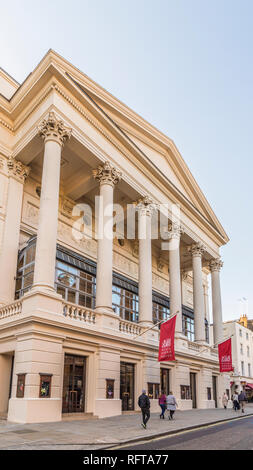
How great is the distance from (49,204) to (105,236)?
4029 millimetres

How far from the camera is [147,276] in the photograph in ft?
76.6

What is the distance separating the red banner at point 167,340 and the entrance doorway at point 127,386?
91.7 inches

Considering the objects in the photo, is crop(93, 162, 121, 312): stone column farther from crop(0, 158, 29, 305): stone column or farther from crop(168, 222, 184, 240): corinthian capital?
crop(168, 222, 184, 240): corinthian capital

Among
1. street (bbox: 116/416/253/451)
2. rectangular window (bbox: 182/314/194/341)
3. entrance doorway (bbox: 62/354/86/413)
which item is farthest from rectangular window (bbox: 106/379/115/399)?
rectangular window (bbox: 182/314/194/341)

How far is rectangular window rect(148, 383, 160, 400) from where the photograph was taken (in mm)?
21094

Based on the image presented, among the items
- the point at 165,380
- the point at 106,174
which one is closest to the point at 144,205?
the point at 106,174

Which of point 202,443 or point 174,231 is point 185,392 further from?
point 202,443

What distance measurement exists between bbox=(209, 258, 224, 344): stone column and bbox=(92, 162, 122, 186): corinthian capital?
640 inches

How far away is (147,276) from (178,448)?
1404 centimetres

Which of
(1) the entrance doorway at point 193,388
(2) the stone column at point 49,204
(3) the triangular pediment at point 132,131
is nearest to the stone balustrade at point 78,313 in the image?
(2) the stone column at point 49,204

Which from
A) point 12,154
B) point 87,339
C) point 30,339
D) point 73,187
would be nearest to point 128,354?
point 87,339
